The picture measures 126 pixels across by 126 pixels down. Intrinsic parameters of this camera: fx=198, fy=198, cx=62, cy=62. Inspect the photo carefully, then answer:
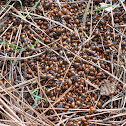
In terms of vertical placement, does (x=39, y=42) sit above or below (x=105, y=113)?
above

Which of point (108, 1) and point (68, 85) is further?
point (108, 1)

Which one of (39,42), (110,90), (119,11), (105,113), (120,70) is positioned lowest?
Result: (105,113)

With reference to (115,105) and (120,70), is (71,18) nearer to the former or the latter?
(120,70)

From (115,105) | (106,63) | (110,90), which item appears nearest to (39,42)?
(106,63)

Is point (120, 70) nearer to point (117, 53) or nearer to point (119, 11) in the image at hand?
point (117, 53)

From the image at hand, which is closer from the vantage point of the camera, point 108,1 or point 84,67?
point 84,67

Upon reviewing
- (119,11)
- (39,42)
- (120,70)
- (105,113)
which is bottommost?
(105,113)

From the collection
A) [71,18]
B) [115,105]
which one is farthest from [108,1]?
[115,105]

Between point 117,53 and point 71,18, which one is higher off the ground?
point 71,18
